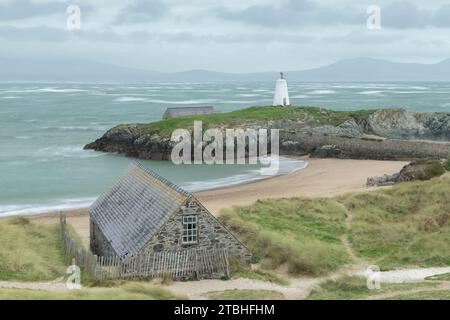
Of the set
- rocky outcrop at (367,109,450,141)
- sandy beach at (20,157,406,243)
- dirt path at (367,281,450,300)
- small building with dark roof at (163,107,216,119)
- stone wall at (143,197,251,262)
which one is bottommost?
sandy beach at (20,157,406,243)

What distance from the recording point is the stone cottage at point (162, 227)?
1939 centimetres

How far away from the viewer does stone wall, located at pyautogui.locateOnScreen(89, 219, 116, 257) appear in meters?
21.5

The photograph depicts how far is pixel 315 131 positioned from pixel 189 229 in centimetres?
4481

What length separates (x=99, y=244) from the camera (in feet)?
76.9

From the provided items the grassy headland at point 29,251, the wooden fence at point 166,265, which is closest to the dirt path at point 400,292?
the wooden fence at point 166,265

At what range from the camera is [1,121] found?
97250mm

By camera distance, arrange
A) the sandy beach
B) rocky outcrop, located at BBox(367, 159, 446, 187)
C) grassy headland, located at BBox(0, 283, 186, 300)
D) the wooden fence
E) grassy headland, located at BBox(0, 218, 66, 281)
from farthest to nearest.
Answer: rocky outcrop, located at BBox(367, 159, 446, 187), the sandy beach, grassy headland, located at BBox(0, 218, 66, 281), the wooden fence, grassy headland, located at BBox(0, 283, 186, 300)

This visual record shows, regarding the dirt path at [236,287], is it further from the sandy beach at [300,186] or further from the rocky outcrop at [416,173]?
the rocky outcrop at [416,173]

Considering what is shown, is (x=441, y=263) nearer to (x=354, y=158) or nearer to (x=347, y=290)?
(x=347, y=290)

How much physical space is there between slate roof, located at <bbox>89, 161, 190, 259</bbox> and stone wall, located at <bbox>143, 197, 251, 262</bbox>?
0.74 feet

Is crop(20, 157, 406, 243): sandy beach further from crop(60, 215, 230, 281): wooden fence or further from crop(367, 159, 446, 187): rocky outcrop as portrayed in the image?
crop(60, 215, 230, 281): wooden fence

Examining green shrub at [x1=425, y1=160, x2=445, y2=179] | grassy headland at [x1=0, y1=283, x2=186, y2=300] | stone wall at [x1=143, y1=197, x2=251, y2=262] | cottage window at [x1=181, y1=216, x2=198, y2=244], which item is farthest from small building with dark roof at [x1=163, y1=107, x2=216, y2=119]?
grassy headland at [x1=0, y1=283, x2=186, y2=300]

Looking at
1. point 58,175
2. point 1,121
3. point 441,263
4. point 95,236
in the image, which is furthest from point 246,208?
point 1,121
